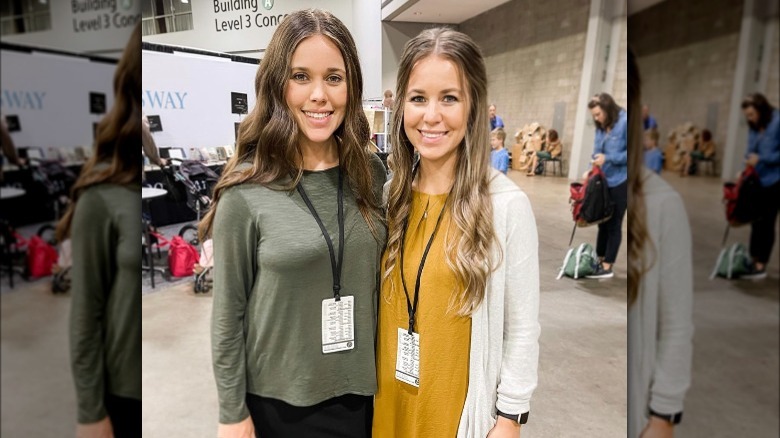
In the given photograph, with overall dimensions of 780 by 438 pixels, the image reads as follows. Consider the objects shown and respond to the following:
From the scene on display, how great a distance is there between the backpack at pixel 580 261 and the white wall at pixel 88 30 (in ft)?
5.74

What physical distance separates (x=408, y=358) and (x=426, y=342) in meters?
0.07

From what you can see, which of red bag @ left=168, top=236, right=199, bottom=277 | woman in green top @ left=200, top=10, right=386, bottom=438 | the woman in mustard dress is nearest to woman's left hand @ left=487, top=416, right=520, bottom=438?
the woman in mustard dress

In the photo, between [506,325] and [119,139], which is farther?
[506,325]

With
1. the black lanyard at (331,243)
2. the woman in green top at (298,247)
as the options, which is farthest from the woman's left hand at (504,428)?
the black lanyard at (331,243)

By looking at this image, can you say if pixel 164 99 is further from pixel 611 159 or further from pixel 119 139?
pixel 611 159

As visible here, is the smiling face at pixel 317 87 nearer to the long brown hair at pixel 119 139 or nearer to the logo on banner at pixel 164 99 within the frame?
the long brown hair at pixel 119 139

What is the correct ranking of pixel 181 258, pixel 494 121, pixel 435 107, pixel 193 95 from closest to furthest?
pixel 435 107, pixel 494 121, pixel 193 95, pixel 181 258

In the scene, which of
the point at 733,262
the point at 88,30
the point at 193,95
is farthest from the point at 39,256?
the point at 193,95

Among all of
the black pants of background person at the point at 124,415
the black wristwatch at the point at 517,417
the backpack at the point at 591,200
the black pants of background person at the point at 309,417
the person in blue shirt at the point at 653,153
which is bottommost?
the black pants of background person at the point at 309,417

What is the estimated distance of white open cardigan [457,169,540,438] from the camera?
3.68 ft

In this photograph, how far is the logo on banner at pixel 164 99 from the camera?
72.9 inches

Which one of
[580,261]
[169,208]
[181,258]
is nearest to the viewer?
[580,261]

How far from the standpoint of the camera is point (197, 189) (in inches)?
75.0

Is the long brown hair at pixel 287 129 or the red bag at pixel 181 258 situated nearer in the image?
the long brown hair at pixel 287 129
